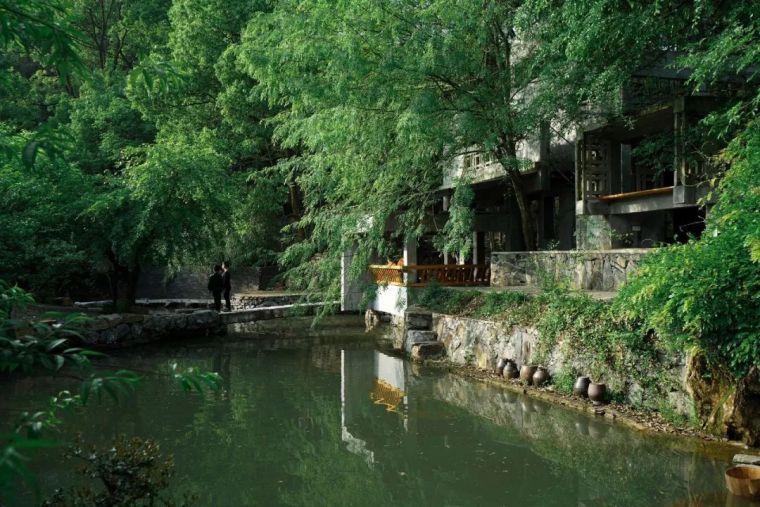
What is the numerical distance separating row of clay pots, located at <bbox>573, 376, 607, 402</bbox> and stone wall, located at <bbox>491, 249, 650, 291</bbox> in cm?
192

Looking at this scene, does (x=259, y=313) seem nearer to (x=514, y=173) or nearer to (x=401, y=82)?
(x=514, y=173)

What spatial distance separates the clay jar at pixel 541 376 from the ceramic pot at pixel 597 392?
1174mm

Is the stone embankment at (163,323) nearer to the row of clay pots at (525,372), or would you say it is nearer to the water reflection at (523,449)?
the row of clay pots at (525,372)

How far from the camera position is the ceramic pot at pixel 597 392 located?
933 centimetres

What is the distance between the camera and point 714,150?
11969 millimetres

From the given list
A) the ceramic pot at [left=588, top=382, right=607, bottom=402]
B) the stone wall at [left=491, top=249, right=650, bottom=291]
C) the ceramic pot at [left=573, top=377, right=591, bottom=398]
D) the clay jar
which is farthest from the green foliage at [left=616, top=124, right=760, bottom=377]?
→ the stone wall at [left=491, top=249, right=650, bottom=291]

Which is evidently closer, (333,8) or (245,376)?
(245,376)

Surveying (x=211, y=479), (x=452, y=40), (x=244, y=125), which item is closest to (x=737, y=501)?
(x=211, y=479)

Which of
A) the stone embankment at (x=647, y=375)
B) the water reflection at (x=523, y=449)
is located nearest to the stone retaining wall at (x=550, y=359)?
the stone embankment at (x=647, y=375)

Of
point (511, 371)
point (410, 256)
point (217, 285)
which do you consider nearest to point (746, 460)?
point (511, 371)

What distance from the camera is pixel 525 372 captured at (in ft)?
35.6

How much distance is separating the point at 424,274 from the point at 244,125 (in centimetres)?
1028

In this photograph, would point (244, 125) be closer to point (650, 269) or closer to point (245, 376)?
point (245, 376)

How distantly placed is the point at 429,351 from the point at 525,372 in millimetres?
3127
